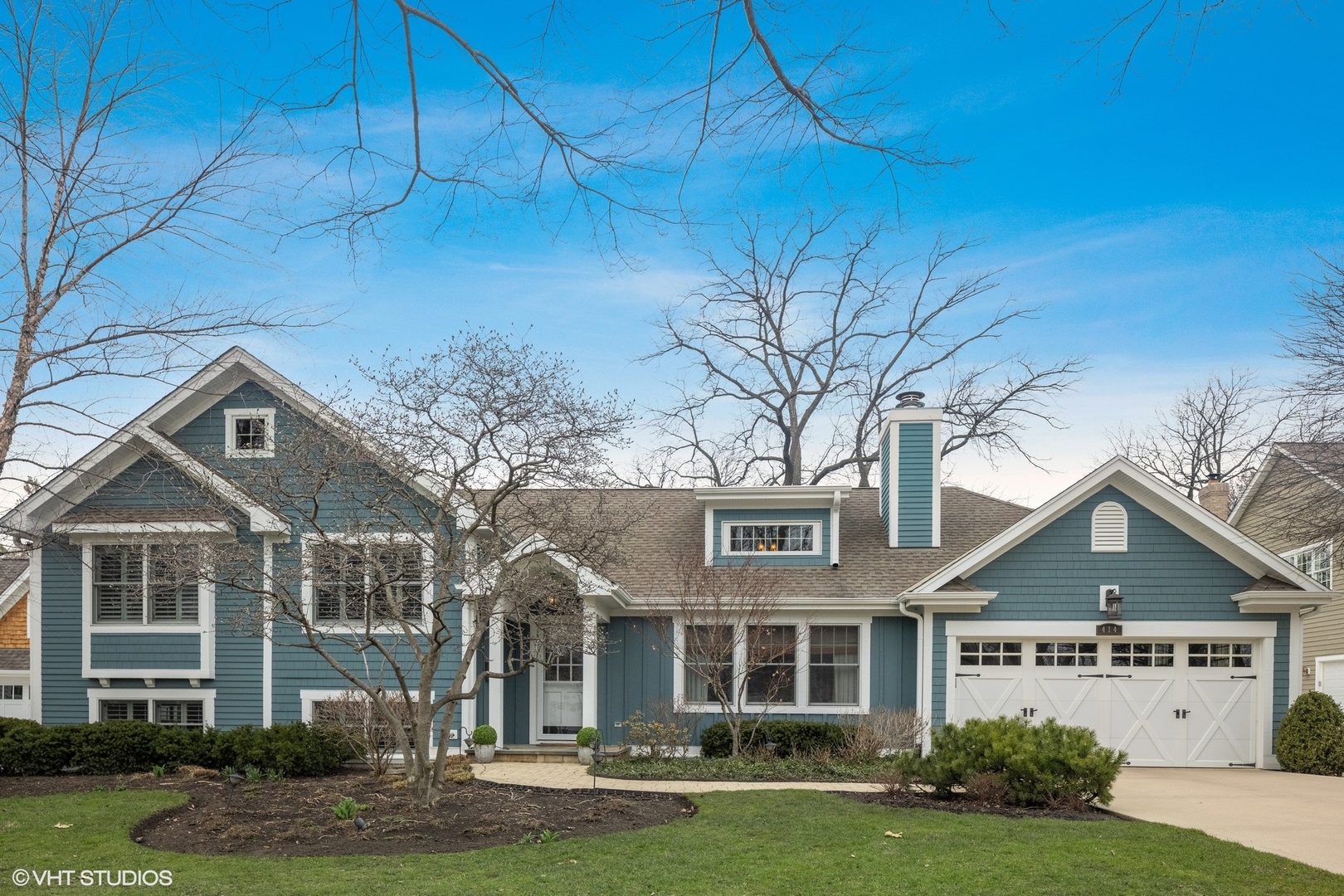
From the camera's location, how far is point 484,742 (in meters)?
15.6

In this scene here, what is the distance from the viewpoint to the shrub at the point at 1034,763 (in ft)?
36.0

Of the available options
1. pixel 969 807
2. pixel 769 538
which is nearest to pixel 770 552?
pixel 769 538

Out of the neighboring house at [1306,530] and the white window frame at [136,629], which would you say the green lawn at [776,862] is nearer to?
the white window frame at [136,629]

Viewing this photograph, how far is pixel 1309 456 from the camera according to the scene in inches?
611

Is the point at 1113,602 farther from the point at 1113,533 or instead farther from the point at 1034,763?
the point at 1034,763

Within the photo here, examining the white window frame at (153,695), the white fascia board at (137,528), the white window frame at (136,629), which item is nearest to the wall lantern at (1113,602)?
the white fascia board at (137,528)

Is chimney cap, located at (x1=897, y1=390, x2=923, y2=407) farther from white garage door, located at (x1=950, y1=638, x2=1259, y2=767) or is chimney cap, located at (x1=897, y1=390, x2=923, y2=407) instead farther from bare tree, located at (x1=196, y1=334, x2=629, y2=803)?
bare tree, located at (x1=196, y1=334, x2=629, y2=803)

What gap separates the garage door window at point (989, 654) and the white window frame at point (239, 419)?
439 inches

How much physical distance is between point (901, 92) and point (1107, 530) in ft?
45.5

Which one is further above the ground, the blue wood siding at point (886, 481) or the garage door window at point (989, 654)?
the blue wood siding at point (886, 481)

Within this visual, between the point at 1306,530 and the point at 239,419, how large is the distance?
1636 centimetres

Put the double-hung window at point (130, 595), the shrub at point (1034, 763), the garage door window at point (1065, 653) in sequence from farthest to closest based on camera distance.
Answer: the garage door window at point (1065, 653) → the double-hung window at point (130, 595) → the shrub at point (1034, 763)

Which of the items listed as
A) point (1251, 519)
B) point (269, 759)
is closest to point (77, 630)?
point (269, 759)

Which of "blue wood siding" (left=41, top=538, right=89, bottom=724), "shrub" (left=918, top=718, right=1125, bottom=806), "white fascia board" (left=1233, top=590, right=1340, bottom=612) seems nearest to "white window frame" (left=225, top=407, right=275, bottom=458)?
"blue wood siding" (left=41, top=538, right=89, bottom=724)
